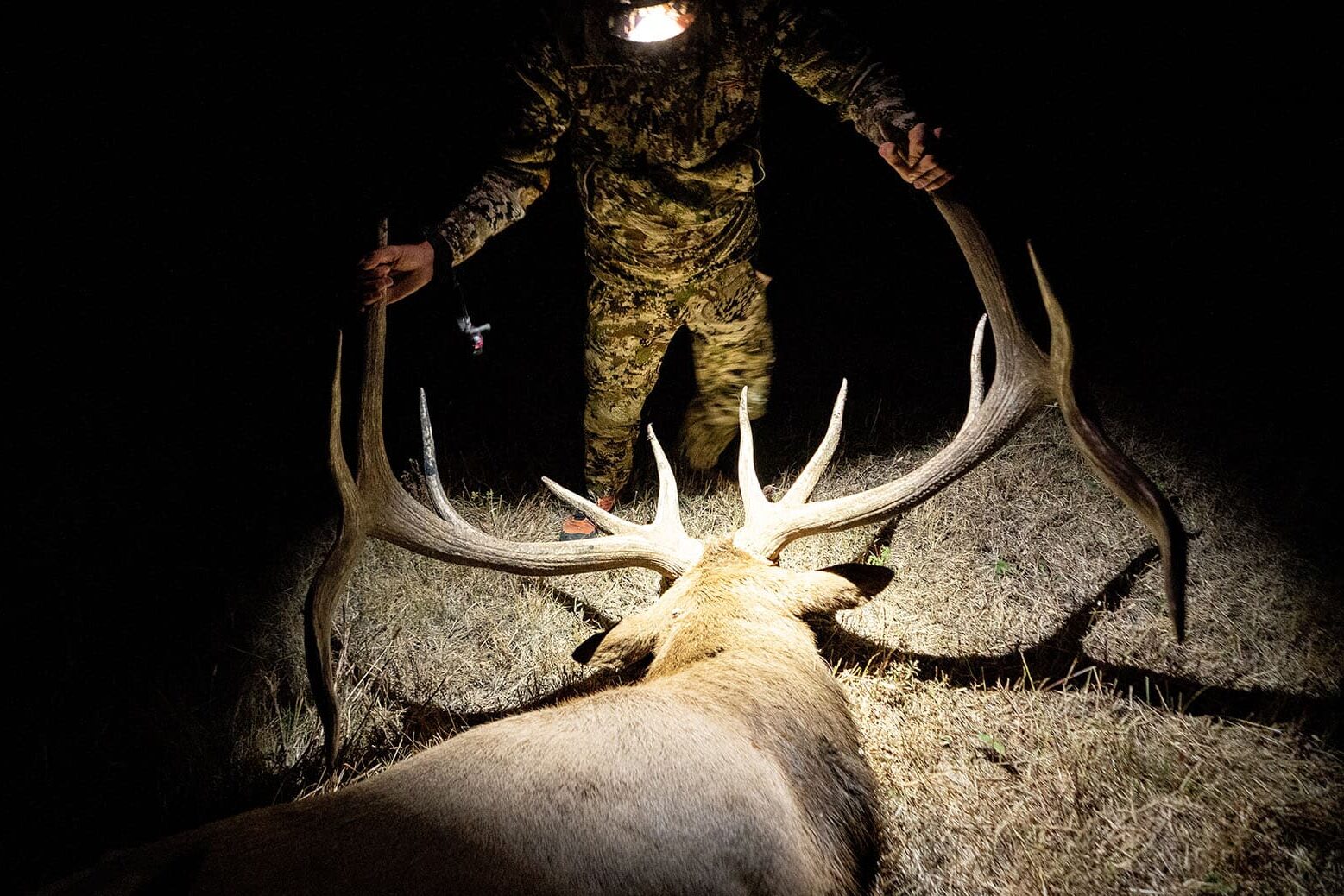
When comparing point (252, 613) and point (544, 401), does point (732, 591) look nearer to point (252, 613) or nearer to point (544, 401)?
point (252, 613)

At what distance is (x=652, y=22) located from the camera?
1.96m

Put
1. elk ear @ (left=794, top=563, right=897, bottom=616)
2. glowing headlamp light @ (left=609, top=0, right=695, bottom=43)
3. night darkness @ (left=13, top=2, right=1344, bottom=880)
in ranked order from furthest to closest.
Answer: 1. night darkness @ (left=13, top=2, right=1344, bottom=880)
2. glowing headlamp light @ (left=609, top=0, right=695, bottom=43)
3. elk ear @ (left=794, top=563, right=897, bottom=616)

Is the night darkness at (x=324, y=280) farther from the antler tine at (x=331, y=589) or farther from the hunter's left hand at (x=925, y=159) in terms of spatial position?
the antler tine at (x=331, y=589)

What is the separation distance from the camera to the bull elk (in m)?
0.92

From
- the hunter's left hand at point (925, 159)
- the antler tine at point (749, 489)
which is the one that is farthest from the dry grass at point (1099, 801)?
the hunter's left hand at point (925, 159)

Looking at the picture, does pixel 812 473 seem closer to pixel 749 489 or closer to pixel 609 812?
pixel 749 489

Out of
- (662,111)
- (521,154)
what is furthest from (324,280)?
(662,111)

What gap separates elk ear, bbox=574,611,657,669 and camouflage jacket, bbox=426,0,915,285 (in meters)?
1.44

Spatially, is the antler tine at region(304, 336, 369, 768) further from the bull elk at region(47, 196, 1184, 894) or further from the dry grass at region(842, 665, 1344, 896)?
the dry grass at region(842, 665, 1344, 896)

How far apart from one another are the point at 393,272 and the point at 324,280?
478mm

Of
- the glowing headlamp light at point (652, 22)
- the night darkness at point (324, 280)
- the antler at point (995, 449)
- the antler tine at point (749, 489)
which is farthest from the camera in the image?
the night darkness at point (324, 280)

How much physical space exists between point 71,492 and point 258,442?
850mm

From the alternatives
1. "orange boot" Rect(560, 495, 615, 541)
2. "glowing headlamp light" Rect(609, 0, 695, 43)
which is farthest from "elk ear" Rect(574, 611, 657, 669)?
"glowing headlamp light" Rect(609, 0, 695, 43)

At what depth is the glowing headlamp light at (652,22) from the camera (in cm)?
193
